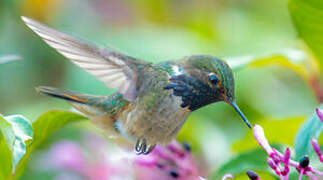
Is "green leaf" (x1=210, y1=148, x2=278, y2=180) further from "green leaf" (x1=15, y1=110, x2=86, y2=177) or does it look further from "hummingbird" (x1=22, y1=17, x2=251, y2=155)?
"green leaf" (x1=15, y1=110, x2=86, y2=177)

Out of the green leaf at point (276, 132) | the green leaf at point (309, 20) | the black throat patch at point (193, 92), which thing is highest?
the green leaf at point (309, 20)

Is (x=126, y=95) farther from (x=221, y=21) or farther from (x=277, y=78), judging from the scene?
(x=221, y=21)

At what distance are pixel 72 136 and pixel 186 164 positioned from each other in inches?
66.8

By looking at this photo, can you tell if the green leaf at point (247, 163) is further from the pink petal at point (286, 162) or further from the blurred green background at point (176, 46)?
the blurred green background at point (176, 46)

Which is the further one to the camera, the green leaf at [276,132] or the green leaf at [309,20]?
the green leaf at [276,132]

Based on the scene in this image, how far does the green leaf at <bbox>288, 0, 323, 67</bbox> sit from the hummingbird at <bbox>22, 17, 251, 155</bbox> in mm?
348

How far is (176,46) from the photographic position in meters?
4.09

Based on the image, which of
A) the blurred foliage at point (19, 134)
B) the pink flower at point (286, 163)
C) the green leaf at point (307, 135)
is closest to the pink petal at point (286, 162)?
the pink flower at point (286, 163)

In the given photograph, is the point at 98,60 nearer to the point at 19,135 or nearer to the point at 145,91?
the point at 145,91

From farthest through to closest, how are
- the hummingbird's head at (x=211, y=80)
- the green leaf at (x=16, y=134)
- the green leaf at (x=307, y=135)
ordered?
1. the hummingbird's head at (x=211, y=80)
2. the green leaf at (x=307, y=135)
3. the green leaf at (x=16, y=134)

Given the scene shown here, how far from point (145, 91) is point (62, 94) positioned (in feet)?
1.09

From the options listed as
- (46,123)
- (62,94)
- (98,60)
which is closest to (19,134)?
(46,123)

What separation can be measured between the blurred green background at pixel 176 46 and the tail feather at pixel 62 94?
730 mm

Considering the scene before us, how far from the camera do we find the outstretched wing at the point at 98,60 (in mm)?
1918
